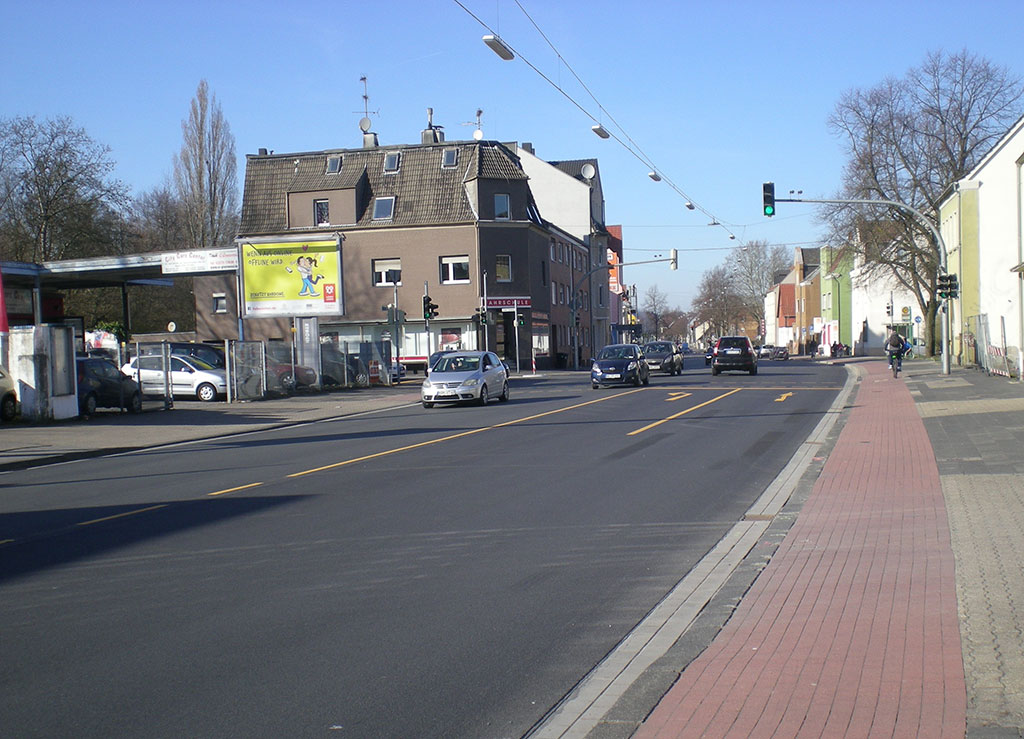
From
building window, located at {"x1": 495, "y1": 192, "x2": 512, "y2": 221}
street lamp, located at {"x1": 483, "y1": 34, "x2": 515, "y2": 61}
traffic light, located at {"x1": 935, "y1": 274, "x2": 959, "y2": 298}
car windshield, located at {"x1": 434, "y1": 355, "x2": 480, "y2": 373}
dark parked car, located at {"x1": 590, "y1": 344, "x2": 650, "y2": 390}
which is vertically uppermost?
building window, located at {"x1": 495, "y1": 192, "x2": 512, "y2": 221}

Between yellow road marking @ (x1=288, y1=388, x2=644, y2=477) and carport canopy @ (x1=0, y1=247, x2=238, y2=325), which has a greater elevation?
carport canopy @ (x1=0, y1=247, x2=238, y2=325)

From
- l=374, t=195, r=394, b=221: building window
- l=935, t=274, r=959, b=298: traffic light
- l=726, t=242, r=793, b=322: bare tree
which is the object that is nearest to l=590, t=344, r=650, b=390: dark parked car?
l=935, t=274, r=959, b=298: traffic light

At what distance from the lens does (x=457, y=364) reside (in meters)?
29.0

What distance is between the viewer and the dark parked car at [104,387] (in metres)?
25.9

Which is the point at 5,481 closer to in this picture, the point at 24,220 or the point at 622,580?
the point at 622,580

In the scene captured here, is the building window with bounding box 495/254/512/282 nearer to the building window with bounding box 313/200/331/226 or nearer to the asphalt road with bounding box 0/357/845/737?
the building window with bounding box 313/200/331/226

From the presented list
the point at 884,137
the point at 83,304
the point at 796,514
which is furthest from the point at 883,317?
the point at 796,514

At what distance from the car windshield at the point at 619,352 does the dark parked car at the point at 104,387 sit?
1723 cm

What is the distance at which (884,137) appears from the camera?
5375cm

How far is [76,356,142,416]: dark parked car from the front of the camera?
2589 cm

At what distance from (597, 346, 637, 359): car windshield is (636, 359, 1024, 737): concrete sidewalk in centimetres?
2493

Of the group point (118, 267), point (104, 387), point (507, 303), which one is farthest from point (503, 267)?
point (104, 387)

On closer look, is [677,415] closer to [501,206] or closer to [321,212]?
[501,206]

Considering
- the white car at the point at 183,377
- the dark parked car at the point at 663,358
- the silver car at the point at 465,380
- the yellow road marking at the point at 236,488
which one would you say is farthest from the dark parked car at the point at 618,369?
the yellow road marking at the point at 236,488
